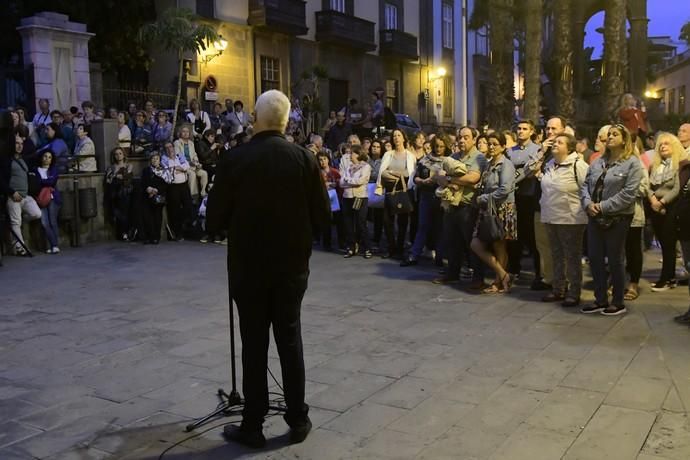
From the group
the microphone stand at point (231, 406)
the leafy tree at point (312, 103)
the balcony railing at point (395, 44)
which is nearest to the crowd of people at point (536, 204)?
the microphone stand at point (231, 406)

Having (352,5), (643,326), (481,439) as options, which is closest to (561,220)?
(643,326)

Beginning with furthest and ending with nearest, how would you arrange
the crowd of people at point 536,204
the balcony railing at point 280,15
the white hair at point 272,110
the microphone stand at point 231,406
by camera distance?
the balcony railing at point 280,15
the crowd of people at point 536,204
the microphone stand at point 231,406
the white hair at point 272,110

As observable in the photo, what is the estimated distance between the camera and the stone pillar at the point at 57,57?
1491 cm

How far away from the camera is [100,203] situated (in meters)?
13.3

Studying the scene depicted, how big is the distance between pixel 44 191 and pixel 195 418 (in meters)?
8.23

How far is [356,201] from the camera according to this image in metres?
11.2

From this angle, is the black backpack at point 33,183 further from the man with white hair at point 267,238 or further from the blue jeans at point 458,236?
the man with white hair at point 267,238

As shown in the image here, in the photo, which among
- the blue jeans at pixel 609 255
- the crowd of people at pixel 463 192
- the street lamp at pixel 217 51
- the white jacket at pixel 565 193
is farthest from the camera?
the street lamp at pixel 217 51

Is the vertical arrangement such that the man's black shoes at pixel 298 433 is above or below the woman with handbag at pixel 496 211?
below

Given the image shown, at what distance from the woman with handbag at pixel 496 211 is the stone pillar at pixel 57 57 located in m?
10.5

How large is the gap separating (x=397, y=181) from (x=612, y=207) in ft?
14.0

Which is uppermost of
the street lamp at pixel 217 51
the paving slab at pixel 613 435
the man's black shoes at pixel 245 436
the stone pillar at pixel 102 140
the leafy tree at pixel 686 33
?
the leafy tree at pixel 686 33

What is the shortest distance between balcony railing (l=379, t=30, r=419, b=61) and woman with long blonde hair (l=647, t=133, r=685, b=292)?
2453 cm

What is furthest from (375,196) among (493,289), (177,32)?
(177,32)
